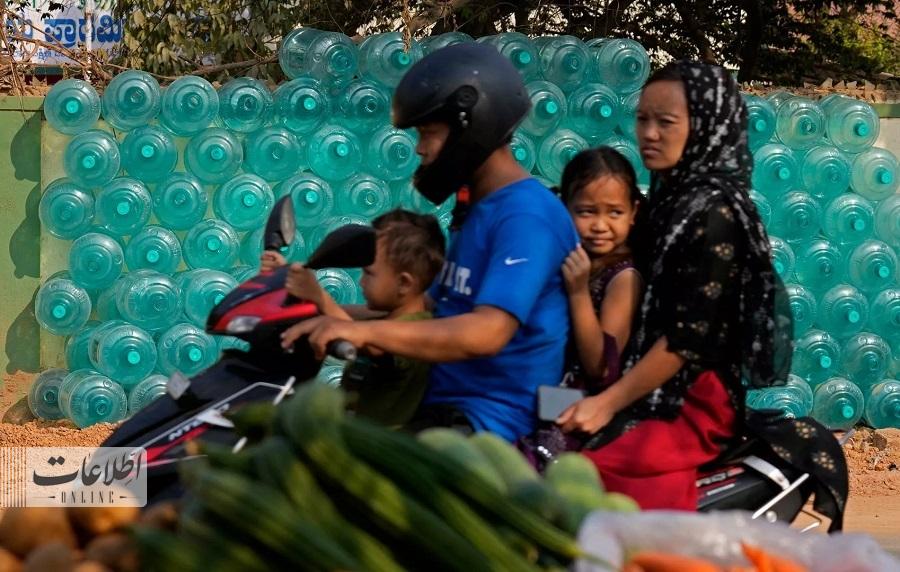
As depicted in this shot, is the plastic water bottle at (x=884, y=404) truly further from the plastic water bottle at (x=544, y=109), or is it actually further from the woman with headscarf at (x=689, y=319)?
the woman with headscarf at (x=689, y=319)

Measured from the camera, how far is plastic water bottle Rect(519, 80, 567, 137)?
8.02 meters

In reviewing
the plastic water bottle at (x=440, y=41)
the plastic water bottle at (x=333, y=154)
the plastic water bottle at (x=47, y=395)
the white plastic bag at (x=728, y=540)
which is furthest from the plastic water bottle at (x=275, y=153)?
the white plastic bag at (x=728, y=540)

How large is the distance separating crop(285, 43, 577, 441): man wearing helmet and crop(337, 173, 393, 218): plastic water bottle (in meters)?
4.88

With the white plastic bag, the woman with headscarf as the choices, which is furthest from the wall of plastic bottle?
the white plastic bag

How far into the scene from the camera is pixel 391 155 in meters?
8.06

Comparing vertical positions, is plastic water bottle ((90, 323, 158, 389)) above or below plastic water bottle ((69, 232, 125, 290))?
below

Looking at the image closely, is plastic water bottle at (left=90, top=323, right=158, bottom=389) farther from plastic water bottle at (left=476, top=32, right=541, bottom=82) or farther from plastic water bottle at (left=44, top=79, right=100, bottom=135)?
plastic water bottle at (left=476, top=32, right=541, bottom=82)

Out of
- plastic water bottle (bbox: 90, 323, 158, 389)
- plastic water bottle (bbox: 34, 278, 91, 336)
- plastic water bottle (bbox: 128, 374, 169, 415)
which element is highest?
plastic water bottle (bbox: 34, 278, 91, 336)

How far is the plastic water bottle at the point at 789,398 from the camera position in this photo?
26.3 ft

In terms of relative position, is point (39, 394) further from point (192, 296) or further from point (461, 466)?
point (461, 466)

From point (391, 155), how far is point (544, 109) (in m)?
0.96

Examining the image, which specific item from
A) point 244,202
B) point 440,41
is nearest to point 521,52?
point 440,41

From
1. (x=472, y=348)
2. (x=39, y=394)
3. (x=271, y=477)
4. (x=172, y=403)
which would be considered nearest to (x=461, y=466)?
(x=271, y=477)

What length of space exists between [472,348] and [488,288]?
0.14 metres
